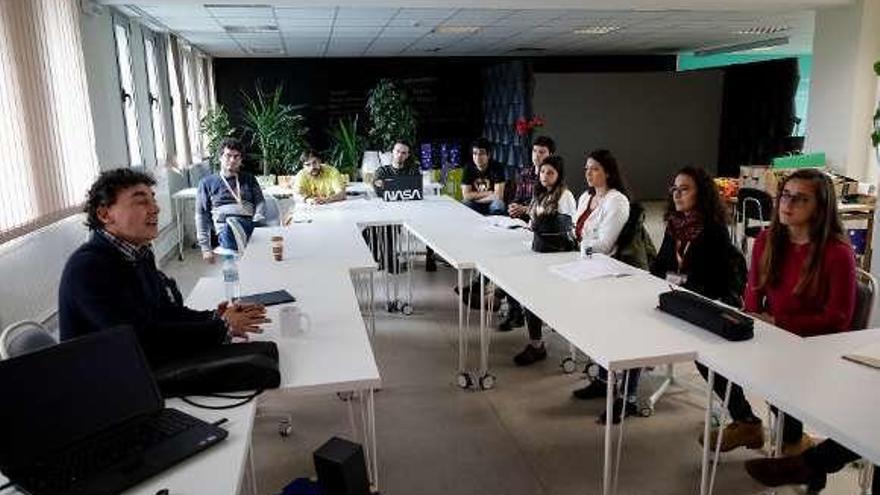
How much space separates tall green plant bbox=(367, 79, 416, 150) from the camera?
9.38m

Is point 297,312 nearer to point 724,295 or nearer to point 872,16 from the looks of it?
point 724,295

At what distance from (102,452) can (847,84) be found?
6840 millimetres

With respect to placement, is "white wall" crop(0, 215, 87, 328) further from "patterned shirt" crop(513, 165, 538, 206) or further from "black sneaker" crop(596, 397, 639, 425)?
"patterned shirt" crop(513, 165, 538, 206)

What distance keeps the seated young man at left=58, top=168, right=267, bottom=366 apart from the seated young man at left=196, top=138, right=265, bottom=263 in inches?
118

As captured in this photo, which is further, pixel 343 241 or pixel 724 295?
pixel 343 241

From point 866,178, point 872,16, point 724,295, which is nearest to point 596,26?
point 872,16

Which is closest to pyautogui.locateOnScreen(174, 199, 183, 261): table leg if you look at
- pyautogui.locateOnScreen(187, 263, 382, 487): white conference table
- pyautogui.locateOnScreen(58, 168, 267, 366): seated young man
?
pyautogui.locateOnScreen(187, 263, 382, 487): white conference table

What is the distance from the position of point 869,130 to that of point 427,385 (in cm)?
522

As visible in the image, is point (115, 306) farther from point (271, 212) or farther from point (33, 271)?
point (271, 212)

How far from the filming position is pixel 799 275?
246 centimetres

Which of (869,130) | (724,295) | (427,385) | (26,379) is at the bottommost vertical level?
(427,385)

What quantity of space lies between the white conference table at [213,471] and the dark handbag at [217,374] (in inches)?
5.8

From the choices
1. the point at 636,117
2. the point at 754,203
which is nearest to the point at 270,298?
the point at 754,203

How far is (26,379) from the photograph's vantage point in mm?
1350
